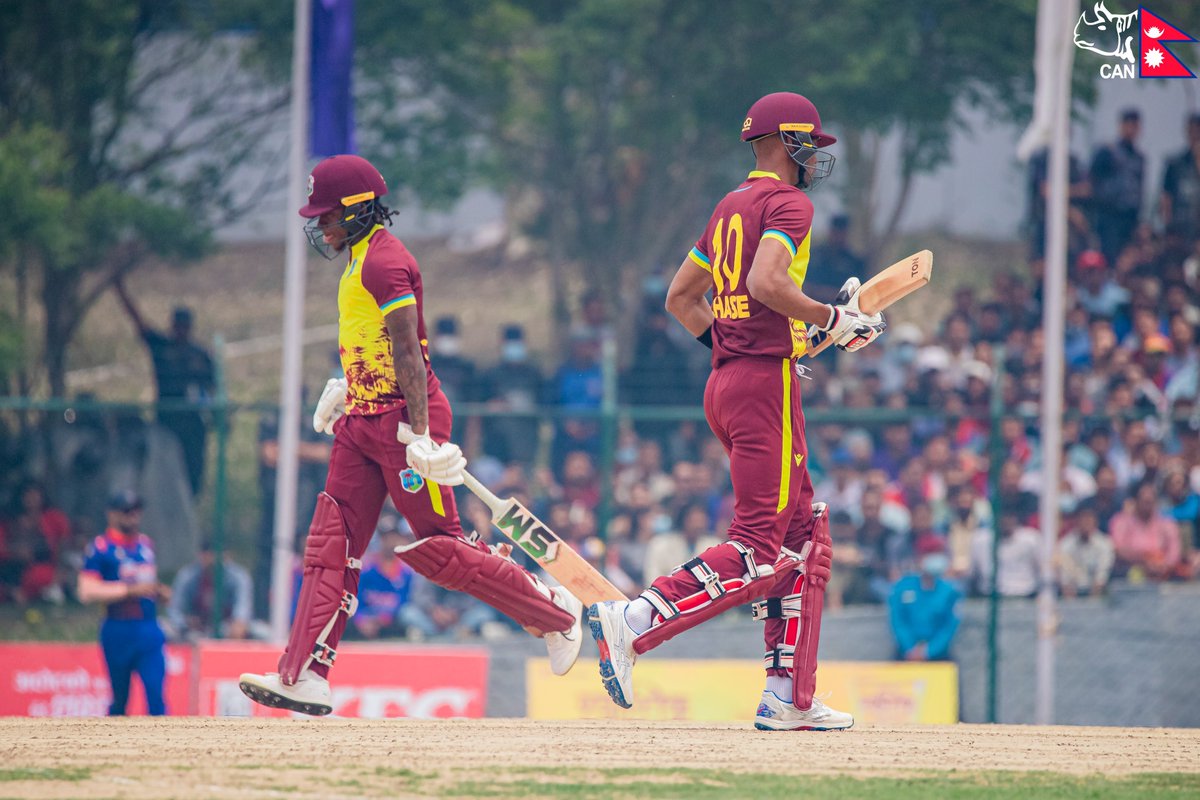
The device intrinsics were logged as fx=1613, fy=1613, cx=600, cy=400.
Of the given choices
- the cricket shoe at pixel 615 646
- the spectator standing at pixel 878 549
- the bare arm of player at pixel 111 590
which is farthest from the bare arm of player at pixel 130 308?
the cricket shoe at pixel 615 646

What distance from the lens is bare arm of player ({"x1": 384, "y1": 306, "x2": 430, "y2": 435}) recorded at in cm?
692

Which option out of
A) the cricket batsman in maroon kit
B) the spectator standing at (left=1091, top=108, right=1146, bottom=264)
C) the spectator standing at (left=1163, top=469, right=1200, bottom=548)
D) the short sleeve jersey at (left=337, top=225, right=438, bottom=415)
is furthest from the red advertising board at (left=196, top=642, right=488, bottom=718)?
the spectator standing at (left=1091, top=108, right=1146, bottom=264)

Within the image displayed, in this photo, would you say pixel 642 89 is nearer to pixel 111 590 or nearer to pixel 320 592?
pixel 111 590

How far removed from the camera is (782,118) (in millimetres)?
6871

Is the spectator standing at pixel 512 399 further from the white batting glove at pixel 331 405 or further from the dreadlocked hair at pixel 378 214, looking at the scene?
the dreadlocked hair at pixel 378 214

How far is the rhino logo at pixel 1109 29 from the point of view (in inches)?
691

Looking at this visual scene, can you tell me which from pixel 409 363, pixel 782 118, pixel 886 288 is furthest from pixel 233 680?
pixel 782 118

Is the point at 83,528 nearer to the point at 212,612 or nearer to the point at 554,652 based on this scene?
the point at 212,612

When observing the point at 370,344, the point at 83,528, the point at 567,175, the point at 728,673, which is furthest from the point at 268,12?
the point at 370,344

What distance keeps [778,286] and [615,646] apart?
5.42 feet

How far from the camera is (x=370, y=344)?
7.12 meters

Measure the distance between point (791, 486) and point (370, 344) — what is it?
1.95 metres

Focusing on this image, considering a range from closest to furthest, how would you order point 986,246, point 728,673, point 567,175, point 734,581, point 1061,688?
point 734,581, point 728,673, point 1061,688, point 567,175, point 986,246

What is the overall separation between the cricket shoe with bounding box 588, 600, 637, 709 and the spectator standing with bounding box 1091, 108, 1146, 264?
12543mm
